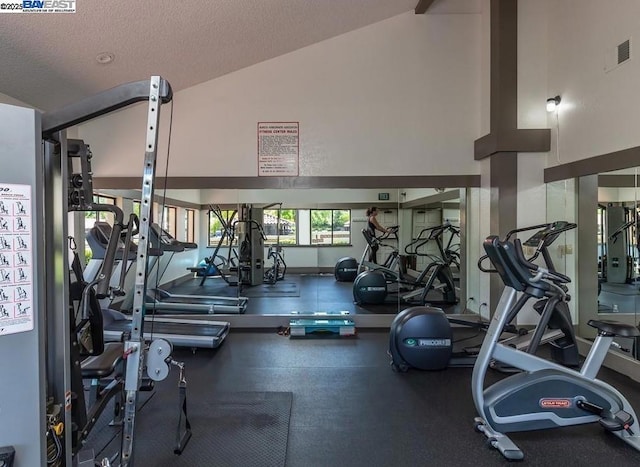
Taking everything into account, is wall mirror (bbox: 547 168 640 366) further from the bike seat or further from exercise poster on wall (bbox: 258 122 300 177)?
exercise poster on wall (bbox: 258 122 300 177)

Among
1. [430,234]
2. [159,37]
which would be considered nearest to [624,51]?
[430,234]

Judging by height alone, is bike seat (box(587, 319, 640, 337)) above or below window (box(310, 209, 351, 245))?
below

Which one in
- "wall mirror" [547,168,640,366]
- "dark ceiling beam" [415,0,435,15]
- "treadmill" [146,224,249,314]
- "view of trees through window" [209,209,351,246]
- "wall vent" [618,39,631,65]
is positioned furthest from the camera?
"view of trees through window" [209,209,351,246]

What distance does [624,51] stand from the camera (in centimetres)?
348

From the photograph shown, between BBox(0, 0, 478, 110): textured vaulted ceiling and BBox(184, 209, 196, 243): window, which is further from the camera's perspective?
BBox(184, 209, 196, 243): window

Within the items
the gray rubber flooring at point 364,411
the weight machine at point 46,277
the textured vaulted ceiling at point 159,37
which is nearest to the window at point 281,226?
the textured vaulted ceiling at point 159,37

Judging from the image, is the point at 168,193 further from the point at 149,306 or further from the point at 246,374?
the point at 246,374

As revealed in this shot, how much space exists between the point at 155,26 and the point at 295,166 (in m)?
2.27

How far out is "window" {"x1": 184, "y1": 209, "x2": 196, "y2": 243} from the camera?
6.57 meters

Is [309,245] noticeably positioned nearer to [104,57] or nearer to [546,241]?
[104,57]

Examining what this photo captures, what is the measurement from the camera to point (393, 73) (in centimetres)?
523

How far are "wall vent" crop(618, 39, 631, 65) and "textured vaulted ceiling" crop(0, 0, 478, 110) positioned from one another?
90.8 inches

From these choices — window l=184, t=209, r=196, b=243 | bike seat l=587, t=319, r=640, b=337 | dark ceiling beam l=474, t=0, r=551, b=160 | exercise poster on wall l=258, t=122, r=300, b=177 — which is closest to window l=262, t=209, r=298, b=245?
window l=184, t=209, r=196, b=243

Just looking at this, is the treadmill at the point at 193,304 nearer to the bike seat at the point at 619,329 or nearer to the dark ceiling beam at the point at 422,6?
the bike seat at the point at 619,329
